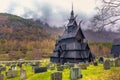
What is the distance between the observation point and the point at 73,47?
51.0 metres

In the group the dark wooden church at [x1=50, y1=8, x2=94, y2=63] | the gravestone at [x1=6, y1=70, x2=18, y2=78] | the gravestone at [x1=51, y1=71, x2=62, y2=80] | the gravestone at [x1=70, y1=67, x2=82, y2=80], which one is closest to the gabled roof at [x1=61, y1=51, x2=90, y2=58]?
the dark wooden church at [x1=50, y1=8, x2=94, y2=63]

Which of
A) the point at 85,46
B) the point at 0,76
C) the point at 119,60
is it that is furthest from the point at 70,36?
the point at 0,76

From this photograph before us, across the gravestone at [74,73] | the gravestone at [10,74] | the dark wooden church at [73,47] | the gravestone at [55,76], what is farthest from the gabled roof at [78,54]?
the gravestone at [55,76]

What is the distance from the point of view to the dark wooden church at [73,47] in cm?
4991

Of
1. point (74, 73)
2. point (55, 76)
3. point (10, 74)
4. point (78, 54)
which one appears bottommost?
point (10, 74)

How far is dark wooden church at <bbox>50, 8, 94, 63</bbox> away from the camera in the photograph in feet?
164

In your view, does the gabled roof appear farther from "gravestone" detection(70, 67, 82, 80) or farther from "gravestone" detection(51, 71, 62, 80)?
"gravestone" detection(51, 71, 62, 80)

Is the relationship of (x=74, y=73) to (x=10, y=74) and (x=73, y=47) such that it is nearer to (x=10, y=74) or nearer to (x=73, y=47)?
(x=10, y=74)

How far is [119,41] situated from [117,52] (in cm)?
465

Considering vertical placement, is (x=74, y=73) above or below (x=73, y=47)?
below

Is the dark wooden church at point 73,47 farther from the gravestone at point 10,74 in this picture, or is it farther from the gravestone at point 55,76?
the gravestone at point 55,76

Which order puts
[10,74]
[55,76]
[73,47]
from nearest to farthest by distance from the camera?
[55,76]
[10,74]
[73,47]

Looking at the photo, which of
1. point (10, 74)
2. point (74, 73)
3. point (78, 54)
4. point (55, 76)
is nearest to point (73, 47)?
point (78, 54)

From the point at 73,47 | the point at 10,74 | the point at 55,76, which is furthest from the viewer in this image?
the point at 73,47
